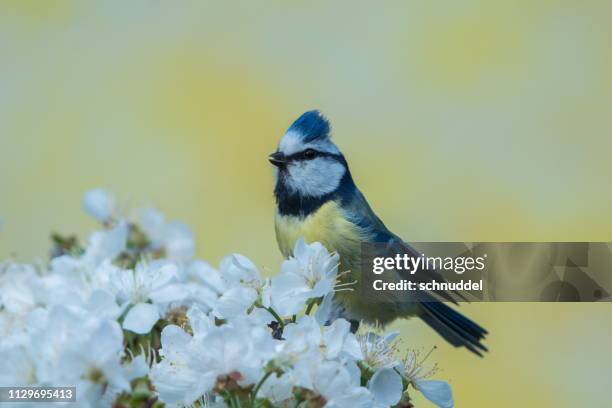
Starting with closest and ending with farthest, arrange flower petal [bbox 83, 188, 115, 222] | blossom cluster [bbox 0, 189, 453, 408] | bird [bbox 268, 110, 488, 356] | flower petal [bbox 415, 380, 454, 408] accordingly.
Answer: blossom cluster [bbox 0, 189, 453, 408] < flower petal [bbox 415, 380, 454, 408] < bird [bbox 268, 110, 488, 356] < flower petal [bbox 83, 188, 115, 222]

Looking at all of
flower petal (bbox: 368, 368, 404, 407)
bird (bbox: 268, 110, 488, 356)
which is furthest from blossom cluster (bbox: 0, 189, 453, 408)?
bird (bbox: 268, 110, 488, 356)

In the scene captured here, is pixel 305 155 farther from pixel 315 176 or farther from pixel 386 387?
pixel 386 387

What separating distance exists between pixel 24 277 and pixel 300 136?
422 millimetres

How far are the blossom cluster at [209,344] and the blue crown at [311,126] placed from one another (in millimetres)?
263

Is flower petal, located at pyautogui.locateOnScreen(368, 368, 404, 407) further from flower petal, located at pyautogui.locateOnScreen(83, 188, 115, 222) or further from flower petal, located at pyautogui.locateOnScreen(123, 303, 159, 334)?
flower petal, located at pyautogui.locateOnScreen(83, 188, 115, 222)

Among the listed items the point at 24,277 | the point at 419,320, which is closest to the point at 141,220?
the point at 24,277

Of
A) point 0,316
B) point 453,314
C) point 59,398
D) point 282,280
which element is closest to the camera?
point 59,398

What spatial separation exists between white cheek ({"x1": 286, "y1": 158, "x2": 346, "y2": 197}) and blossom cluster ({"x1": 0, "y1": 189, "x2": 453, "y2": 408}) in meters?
0.27

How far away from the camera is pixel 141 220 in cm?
130

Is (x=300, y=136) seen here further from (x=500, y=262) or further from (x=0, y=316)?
(x=0, y=316)

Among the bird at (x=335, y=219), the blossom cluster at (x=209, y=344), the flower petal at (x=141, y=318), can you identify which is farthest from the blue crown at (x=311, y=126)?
the flower petal at (x=141, y=318)

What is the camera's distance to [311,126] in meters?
1.20

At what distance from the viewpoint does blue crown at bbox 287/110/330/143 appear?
1.19 metres

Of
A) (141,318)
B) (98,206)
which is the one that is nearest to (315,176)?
(98,206)
